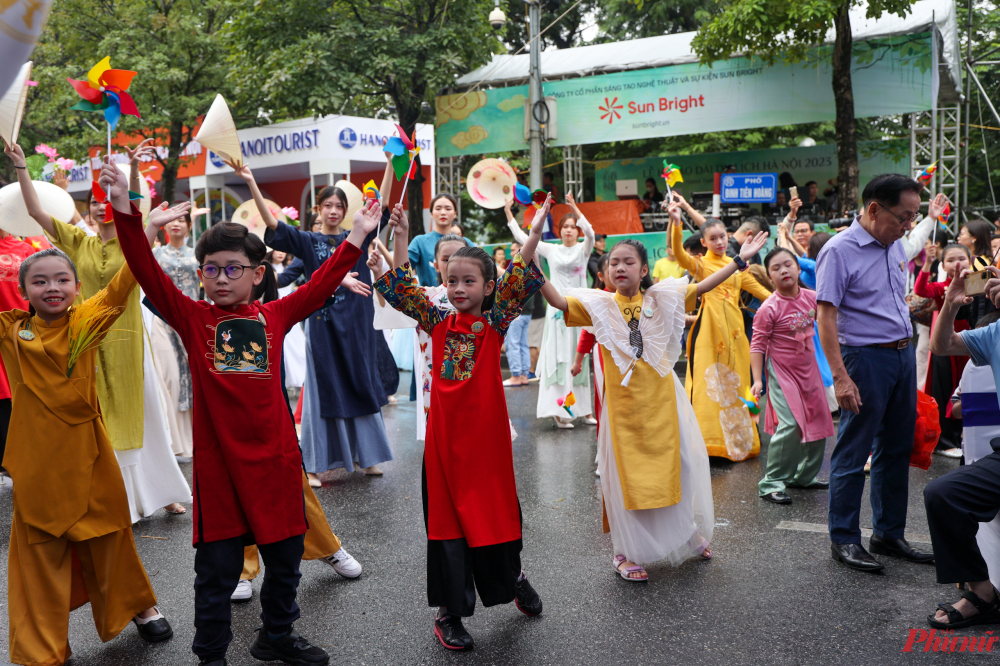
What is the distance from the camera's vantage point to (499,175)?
7.54m

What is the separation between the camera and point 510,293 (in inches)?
132

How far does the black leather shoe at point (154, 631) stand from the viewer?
3.32m

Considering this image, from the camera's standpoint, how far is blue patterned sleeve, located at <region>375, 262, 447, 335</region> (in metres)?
3.40

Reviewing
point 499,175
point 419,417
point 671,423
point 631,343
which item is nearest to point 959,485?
point 671,423

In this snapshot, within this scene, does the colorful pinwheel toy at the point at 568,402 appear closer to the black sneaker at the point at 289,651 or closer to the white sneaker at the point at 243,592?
the white sneaker at the point at 243,592

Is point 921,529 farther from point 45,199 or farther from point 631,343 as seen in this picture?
point 45,199

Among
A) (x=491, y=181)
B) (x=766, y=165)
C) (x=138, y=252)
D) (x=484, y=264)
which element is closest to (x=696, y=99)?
(x=766, y=165)

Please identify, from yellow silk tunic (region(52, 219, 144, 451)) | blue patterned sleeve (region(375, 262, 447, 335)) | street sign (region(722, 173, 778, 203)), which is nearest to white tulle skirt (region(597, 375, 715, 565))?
blue patterned sleeve (region(375, 262, 447, 335))

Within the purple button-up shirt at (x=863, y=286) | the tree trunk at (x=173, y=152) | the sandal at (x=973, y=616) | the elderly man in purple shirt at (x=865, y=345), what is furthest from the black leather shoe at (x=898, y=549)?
the tree trunk at (x=173, y=152)

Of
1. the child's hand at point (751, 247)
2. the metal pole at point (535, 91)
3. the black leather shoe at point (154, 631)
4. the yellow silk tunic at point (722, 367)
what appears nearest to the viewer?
the black leather shoe at point (154, 631)

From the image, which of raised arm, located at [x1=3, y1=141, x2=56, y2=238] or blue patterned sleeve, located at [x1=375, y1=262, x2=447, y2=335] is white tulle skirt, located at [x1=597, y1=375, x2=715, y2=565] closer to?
blue patterned sleeve, located at [x1=375, y1=262, x2=447, y2=335]

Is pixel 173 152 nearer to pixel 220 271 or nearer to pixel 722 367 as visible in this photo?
pixel 722 367

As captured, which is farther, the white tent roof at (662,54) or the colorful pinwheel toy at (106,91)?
the white tent roof at (662,54)

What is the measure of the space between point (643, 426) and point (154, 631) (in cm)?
233
